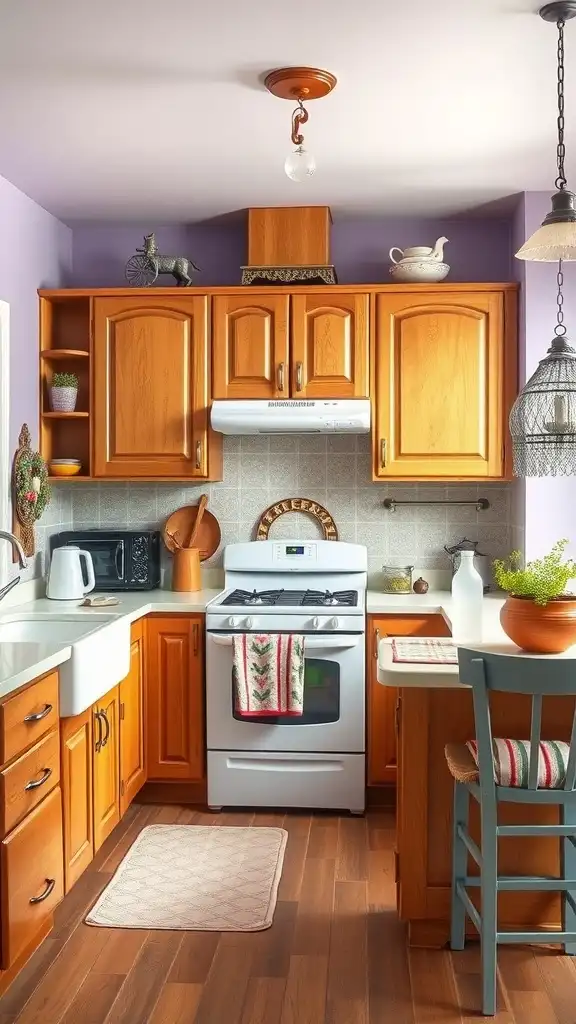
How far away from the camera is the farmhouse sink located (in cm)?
301

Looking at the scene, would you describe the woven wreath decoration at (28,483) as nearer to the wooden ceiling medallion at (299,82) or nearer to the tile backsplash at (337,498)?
the tile backsplash at (337,498)

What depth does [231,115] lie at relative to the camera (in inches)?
127

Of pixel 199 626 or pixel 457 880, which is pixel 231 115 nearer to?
pixel 199 626

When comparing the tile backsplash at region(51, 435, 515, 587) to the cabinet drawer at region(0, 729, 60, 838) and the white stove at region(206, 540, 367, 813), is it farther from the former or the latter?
the cabinet drawer at region(0, 729, 60, 838)

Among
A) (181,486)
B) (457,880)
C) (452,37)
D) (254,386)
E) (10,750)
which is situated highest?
(452,37)

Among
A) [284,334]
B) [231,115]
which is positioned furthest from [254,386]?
[231,115]

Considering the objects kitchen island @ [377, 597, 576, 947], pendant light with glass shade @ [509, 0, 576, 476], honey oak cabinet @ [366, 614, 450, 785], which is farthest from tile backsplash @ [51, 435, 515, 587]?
pendant light with glass shade @ [509, 0, 576, 476]

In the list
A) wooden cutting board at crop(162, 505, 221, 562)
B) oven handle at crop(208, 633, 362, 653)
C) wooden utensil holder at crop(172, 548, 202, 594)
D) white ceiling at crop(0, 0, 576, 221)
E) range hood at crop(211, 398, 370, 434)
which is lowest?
oven handle at crop(208, 633, 362, 653)

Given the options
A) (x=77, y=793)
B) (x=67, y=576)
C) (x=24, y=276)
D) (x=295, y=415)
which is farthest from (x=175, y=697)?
(x=24, y=276)

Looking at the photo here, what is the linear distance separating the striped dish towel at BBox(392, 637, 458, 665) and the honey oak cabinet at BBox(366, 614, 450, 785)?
3.20 feet

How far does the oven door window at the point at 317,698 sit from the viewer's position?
13.2ft

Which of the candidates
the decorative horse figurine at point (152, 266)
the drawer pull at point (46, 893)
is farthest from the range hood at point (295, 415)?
the drawer pull at point (46, 893)

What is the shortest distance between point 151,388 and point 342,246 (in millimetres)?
1100

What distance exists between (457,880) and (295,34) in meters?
2.33
